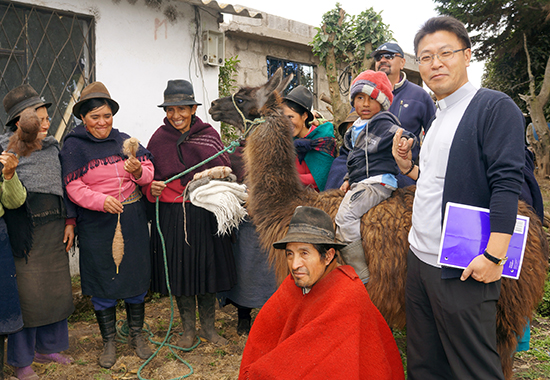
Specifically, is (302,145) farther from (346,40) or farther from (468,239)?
(346,40)

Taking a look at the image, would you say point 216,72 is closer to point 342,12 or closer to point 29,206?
point 342,12

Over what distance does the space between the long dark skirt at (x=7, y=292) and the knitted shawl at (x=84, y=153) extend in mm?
563

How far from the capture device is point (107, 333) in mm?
3307

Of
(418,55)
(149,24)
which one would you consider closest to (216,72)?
(149,24)

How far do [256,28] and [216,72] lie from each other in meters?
1.99

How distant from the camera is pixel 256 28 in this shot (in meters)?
7.58

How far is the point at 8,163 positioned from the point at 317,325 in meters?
2.05

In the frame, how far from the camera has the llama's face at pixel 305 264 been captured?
88.0 inches

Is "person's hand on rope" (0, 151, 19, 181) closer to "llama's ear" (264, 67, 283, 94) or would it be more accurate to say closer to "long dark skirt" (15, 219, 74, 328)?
"long dark skirt" (15, 219, 74, 328)

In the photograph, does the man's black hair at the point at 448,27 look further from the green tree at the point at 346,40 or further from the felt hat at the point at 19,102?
the green tree at the point at 346,40

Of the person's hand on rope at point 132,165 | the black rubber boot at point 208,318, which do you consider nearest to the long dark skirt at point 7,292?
the person's hand on rope at point 132,165

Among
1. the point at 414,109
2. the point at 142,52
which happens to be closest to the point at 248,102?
the point at 414,109

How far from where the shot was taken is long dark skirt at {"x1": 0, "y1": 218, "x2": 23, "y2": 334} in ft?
9.01

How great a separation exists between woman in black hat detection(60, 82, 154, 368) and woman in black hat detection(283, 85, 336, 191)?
127 centimetres
